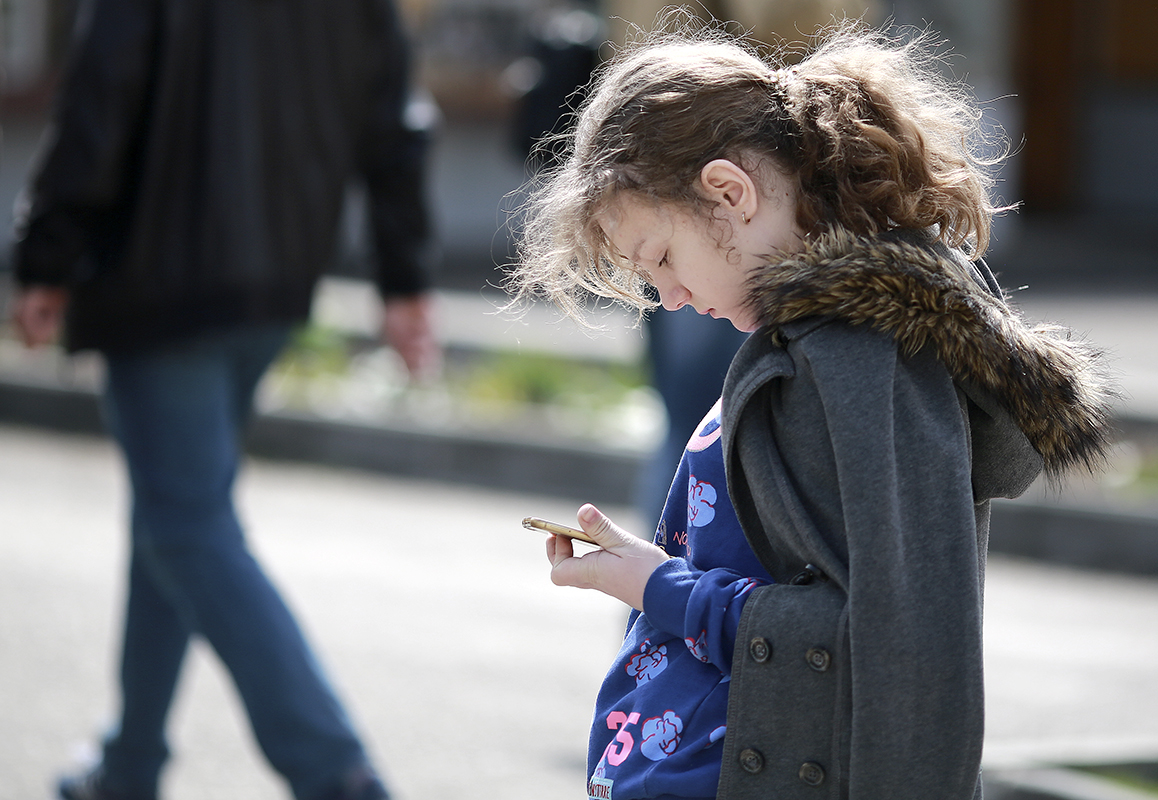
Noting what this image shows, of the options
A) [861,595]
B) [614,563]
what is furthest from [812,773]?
[614,563]

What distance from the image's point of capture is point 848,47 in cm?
171

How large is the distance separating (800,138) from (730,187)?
91 mm

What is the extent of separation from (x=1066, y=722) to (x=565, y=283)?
269 centimetres

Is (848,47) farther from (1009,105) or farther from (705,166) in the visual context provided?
(1009,105)

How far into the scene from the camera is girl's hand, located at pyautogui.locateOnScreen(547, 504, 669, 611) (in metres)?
1.66

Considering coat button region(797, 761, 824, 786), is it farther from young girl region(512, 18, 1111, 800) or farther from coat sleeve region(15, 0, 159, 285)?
coat sleeve region(15, 0, 159, 285)

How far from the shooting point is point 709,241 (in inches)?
63.9

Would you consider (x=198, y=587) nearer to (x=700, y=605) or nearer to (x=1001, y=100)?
(x=700, y=605)

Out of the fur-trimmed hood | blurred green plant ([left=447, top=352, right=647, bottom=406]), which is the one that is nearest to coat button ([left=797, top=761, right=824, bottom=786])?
the fur-trimmed hood

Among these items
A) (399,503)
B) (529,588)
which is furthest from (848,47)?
(399,503)

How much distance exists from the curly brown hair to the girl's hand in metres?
0.33

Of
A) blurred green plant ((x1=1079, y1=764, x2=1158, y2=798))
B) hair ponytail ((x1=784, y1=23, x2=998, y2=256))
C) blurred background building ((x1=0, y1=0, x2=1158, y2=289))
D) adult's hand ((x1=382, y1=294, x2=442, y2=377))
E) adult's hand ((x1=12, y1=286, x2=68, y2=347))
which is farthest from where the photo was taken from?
blurred background building ((x1=0, y1=0, x2=1158, y2=289))

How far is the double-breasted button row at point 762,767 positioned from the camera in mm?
1530

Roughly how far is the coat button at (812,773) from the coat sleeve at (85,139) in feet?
6.32
